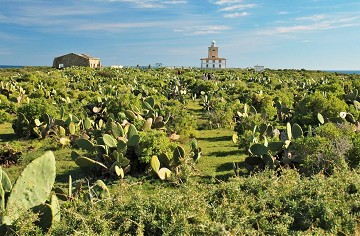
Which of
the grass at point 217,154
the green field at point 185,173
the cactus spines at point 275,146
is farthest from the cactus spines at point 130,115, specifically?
the cactus spines at point 275,146

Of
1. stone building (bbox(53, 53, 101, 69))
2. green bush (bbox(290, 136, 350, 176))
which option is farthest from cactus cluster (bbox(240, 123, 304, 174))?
stone building (bbox(53, 53, 101, 69))

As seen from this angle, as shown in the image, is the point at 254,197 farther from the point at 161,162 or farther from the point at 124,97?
the point at 124,97

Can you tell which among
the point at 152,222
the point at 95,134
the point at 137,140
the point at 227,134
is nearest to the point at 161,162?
the point at 137,140

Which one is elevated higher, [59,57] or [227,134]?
[59,57]

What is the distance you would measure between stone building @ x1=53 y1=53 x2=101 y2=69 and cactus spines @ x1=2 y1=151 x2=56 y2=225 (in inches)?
1830

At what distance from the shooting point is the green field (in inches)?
196

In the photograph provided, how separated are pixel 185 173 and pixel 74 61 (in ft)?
153

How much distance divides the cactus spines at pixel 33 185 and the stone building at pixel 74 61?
153 ft

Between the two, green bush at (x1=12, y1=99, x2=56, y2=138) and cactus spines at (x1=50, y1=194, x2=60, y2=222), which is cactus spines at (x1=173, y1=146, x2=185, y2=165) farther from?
green bush at (x1=12, y1=99, x2=56, y2=138)

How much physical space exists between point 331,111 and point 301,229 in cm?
837

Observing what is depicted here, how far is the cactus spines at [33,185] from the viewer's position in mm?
5007

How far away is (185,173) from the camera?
26.1ft

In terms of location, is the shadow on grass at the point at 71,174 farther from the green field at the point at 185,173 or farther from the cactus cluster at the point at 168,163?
the cactus cluster at the point at 168,163

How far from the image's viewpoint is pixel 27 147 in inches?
431
